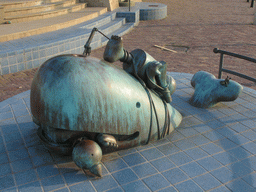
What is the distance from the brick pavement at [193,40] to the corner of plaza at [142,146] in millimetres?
37

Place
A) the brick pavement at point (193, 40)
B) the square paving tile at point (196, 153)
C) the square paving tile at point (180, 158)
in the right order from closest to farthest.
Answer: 1. the square paving tile at point (180, 158)
2. the square paving tile at point (196, 153)
3. the brick pavement at point (193, 40)

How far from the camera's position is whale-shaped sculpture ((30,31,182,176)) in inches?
126

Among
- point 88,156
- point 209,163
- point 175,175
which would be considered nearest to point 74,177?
point 88,156

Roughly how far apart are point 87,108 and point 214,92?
106 inches

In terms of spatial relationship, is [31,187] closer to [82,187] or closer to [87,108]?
[82,187]

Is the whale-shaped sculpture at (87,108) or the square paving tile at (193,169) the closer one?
the whale-shaped sculpture at (87,108)

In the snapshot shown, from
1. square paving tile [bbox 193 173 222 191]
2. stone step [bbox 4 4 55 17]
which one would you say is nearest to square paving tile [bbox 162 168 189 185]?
square paving tile [bbox 193 173 222 191]

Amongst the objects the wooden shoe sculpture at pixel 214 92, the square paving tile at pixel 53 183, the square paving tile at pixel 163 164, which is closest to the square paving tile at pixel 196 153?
the square paving tile at pixel 163 164

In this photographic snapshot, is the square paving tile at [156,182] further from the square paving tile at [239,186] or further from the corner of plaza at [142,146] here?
the square paving tile at [239,186]

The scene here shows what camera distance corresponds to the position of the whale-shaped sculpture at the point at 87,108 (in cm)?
321

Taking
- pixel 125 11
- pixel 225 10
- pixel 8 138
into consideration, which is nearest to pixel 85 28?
pixel 125 11

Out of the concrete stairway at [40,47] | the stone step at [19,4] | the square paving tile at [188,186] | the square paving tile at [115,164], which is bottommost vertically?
the square paving tile at [188,186]

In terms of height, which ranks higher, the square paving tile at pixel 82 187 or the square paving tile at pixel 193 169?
the square paving tile at pixel 82 187

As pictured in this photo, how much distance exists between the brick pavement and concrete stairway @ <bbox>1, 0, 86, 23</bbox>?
2688mm
